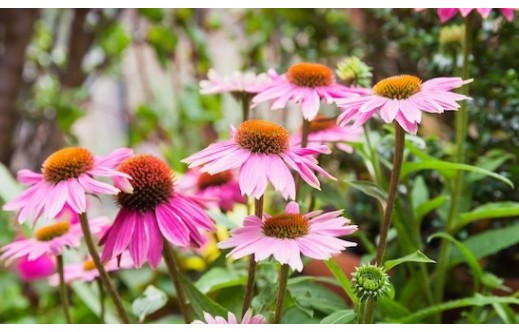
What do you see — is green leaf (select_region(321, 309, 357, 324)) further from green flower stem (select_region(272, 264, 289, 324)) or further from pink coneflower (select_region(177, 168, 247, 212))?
pink coneflower (select_region(177, 168, 247, 212))

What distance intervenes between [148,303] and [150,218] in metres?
0.09

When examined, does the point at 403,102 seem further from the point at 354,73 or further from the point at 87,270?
the point at 87,270

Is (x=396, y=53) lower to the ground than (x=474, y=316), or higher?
higher

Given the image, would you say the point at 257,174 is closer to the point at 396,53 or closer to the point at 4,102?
the point at 396,53

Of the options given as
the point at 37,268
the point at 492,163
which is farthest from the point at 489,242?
the point at 37,268

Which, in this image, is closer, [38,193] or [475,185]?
[38,193]

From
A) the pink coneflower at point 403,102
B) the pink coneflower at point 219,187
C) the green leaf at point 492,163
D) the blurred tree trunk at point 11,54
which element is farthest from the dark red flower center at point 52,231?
the blurred tree trunk at point 11,54

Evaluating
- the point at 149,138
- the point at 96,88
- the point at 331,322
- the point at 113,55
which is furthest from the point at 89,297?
the point at 96,88

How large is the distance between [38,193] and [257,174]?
0.41ft

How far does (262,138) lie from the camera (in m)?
0.31

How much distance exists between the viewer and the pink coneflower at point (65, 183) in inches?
12.6

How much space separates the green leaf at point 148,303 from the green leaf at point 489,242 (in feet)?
0.79

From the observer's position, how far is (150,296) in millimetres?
420

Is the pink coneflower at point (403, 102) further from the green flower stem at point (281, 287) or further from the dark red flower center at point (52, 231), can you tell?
the dark red flower center at point (52, 231)
